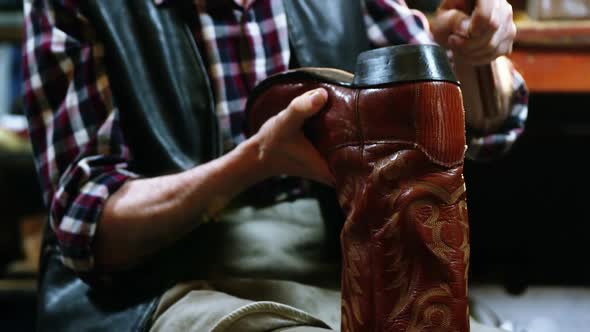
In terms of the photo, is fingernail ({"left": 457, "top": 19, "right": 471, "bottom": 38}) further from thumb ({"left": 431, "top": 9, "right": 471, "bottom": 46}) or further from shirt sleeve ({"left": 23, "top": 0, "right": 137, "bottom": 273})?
shirt sleeve ({"left": 23, "top": 0, "right": 137, "bottom": 273})

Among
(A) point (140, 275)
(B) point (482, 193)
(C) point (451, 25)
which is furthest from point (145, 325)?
(B) point (482, 193)

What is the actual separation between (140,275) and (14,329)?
93 centimetres

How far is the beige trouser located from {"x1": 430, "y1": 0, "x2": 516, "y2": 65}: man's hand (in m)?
0.23

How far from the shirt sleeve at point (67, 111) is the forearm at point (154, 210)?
0.07 feet

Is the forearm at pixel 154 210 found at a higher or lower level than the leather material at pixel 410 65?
lower

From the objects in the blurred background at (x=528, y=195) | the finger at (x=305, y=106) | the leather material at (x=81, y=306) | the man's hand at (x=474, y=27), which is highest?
the man's hand at (x=474, y=27)

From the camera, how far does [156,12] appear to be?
72 centimetres

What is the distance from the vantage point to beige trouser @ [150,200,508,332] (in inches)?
21.6

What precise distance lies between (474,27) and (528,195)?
870mm

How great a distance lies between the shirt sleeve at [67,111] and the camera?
0.67m

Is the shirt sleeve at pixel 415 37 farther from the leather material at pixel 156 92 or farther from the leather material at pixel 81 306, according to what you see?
the leather material at pixel 81 306

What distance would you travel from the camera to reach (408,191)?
17.6 inches

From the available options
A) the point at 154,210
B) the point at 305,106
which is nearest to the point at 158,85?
the point at 154,210

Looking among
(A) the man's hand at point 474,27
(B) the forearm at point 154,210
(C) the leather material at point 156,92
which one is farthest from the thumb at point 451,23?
(B) the forearm at point 154,210
